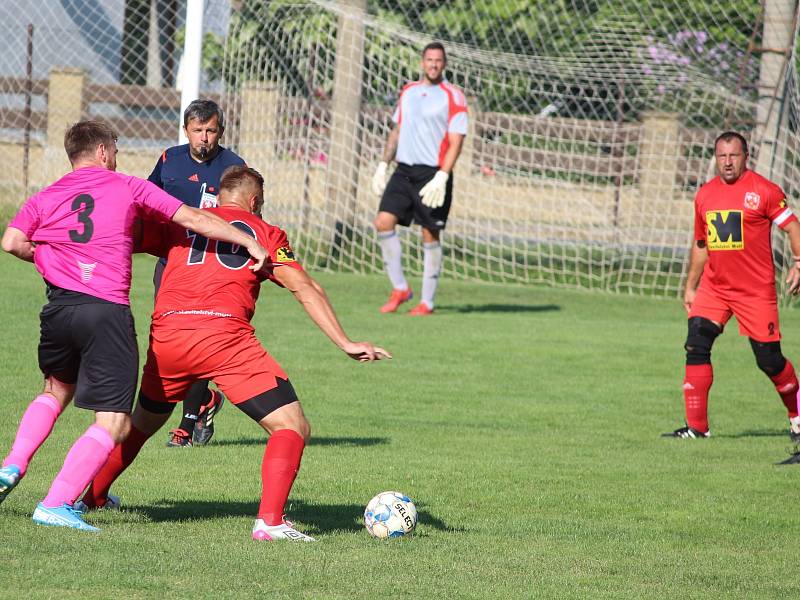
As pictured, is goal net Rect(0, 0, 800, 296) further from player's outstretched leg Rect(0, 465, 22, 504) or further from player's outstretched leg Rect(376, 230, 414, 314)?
player's outstretched leg Rect(0, 465, 22, 504)

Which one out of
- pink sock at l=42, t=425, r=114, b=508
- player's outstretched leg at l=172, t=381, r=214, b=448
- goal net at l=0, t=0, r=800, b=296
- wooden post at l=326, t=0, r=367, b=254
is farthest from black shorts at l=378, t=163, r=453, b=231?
pink sock at l=42, t=425, r=114, b=508

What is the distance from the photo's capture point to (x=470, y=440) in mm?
8938

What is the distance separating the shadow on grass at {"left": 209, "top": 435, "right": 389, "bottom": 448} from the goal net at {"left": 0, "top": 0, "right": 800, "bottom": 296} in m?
9.05

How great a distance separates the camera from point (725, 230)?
9.47 meters

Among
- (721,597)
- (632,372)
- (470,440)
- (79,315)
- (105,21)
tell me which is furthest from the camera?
(105,21)

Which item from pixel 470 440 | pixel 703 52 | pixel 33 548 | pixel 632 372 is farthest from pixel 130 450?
pixel 703 52

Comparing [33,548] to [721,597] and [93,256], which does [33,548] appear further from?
[721,597]

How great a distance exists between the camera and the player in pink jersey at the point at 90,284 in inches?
219

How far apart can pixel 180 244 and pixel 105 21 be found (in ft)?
51.5

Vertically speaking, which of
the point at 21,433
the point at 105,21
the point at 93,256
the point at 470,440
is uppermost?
the point at 105,21

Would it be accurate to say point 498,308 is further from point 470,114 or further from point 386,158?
Result: point 470,114

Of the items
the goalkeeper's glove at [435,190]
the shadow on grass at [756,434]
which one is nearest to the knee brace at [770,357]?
the shadow on grass at [756,434]

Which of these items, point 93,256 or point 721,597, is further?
point 93,256

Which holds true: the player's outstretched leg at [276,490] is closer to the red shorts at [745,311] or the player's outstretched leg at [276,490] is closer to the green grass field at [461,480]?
the green grass field at [461,480]
